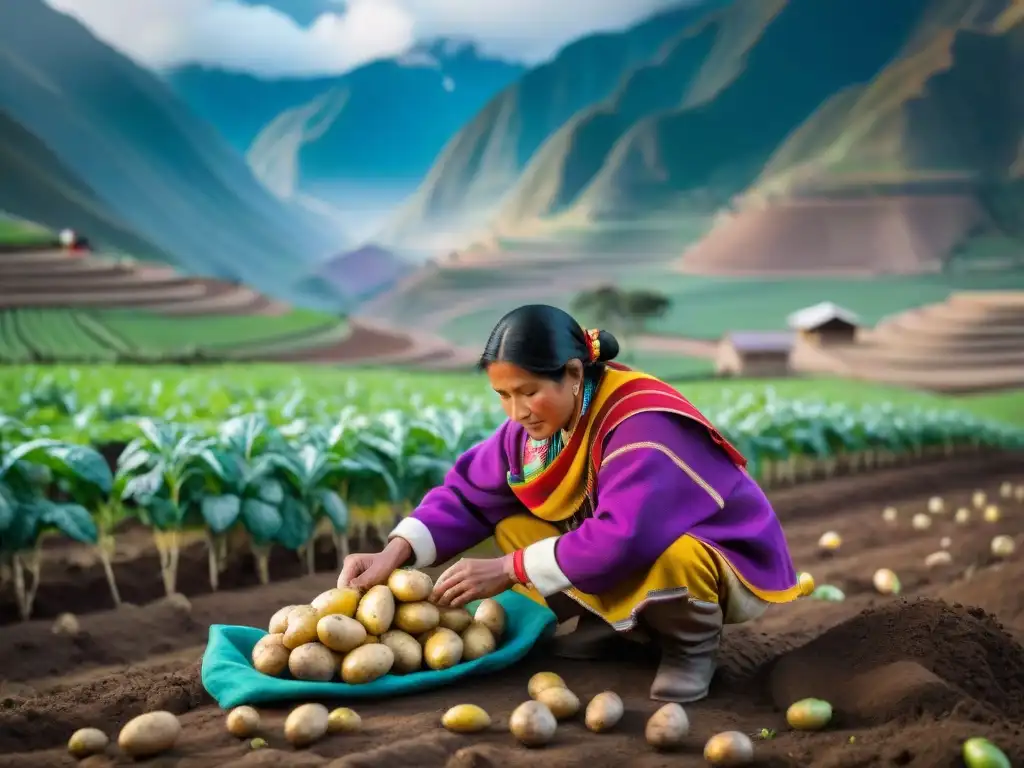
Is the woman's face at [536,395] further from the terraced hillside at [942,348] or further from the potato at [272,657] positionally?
the terraced hillside at [942,348]

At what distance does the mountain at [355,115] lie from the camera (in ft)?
29.6

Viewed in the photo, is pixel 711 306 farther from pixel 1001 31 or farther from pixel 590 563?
pixel 590 563

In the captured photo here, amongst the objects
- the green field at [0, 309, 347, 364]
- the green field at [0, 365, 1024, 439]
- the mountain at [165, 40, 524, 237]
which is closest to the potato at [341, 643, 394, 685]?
the green field at [0, 365, 1024, 439]

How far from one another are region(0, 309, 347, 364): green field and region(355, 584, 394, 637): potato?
21.9 ft

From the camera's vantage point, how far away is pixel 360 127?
31.6 feet

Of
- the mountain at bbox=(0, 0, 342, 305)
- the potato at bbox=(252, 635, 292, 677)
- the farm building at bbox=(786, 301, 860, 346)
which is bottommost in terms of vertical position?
the potato at bbox=(252, 635, 292, 677)

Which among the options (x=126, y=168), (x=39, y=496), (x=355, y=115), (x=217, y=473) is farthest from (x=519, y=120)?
(x=39, y=496)

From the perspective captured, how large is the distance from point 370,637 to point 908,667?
116cm

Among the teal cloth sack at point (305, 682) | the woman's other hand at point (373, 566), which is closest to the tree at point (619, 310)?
the teal cloth sack at point (305, 682)

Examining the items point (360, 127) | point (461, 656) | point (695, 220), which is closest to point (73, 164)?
point (360, 127)

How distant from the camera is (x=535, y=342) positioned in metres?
2.00

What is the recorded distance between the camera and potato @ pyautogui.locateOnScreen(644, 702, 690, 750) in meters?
1.82

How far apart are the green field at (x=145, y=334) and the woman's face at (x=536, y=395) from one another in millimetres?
6842

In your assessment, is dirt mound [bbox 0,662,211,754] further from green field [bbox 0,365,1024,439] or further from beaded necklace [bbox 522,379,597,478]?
green field [bbox 0,365,1024,439]
